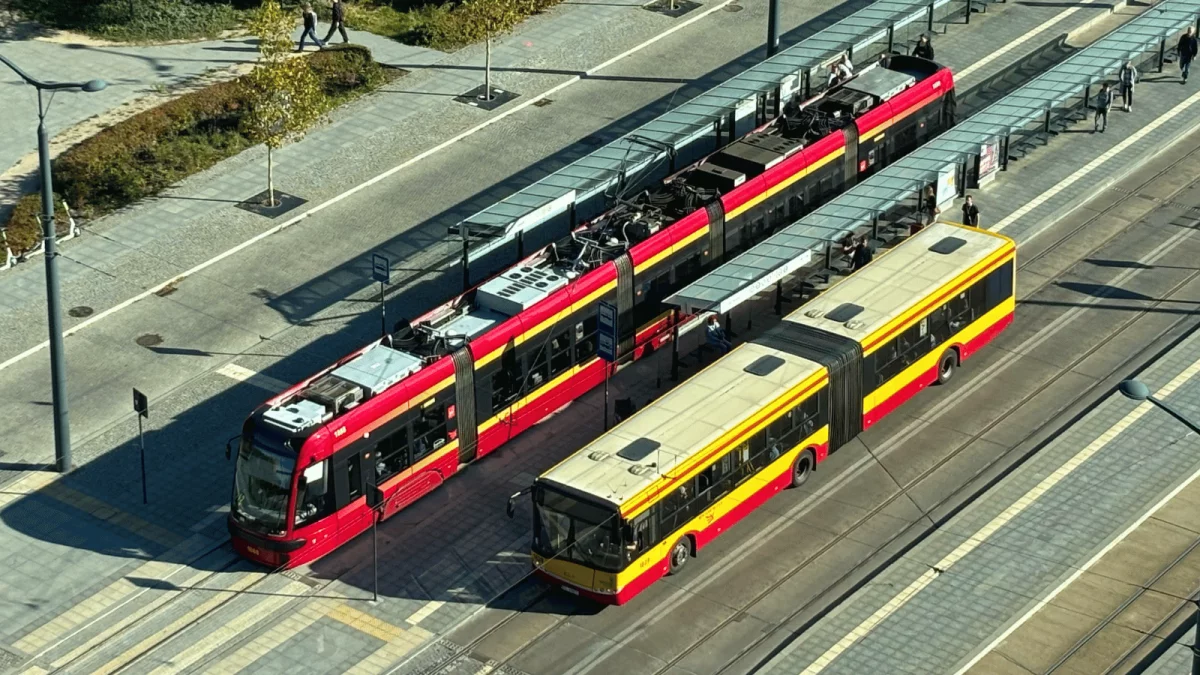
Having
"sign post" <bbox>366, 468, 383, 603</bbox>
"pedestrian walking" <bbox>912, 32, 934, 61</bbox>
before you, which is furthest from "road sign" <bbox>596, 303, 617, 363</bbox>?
"pedestrian walking" <bbox>912, 32, 934, 61</bbox>

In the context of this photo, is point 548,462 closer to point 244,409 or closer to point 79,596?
point 244,409

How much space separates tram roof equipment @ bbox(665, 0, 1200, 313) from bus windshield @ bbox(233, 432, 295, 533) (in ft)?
37.5

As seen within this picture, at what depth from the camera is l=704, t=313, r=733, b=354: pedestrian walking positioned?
180 ft

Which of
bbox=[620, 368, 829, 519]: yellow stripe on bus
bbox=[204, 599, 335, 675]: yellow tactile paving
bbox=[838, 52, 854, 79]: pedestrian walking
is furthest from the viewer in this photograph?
bbox=[838, 52, 854, 79]: pedestrian walking

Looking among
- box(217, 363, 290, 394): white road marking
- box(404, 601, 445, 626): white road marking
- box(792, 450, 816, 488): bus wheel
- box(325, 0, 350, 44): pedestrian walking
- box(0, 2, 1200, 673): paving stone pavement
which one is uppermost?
box(325, 0, 350, 44): pedestrian walking

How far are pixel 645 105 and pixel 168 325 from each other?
18.9m

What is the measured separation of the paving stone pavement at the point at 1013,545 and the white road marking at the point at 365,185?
2225 centimetres

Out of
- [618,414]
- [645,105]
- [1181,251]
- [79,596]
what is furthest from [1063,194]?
[79,596]

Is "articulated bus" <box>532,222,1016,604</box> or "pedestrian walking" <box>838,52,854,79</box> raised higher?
"pedestrian walking" <box>838,52,854,79</box>

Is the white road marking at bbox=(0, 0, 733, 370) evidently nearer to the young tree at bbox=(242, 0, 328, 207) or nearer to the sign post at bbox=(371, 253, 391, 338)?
the young tree at bbox=(242, 0, 328, 207)

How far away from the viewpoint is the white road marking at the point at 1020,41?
71.5m

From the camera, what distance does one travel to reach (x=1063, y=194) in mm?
63531

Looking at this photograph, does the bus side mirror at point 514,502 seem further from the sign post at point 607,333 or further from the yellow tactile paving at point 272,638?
the yellow tactile paving at point 272,638

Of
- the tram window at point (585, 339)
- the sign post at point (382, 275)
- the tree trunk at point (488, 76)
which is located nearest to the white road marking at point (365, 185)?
the tree trunk at point (488, 76)
